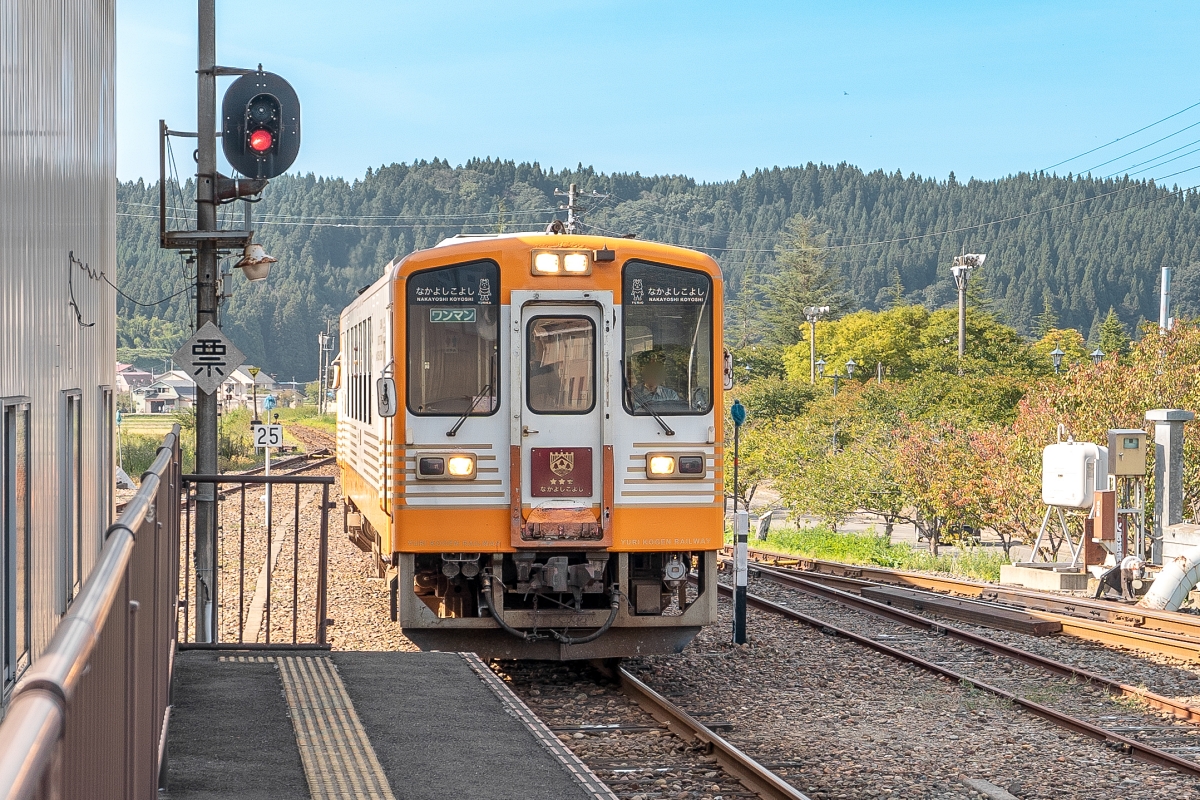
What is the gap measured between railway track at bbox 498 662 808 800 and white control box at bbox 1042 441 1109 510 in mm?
8356

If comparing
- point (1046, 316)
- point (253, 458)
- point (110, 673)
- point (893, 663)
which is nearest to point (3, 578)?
point (110, 673)

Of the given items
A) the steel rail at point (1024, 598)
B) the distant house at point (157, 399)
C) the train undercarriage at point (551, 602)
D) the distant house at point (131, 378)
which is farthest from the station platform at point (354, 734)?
the distant house at point (131, 378)

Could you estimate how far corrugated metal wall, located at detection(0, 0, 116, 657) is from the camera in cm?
598

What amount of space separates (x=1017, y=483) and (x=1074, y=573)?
5504mm

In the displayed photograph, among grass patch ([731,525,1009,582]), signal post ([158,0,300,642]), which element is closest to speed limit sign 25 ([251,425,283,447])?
signal post ([158,0,300,642])

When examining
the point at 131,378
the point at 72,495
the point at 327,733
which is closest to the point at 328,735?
the point at 327,733

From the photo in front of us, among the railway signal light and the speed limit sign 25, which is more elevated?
the railway signal light

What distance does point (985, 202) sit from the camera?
197m

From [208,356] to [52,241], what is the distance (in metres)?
3.61

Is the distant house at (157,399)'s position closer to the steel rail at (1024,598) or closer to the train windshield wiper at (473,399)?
the steel rail at (1024,598)

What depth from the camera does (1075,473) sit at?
16.7 meters

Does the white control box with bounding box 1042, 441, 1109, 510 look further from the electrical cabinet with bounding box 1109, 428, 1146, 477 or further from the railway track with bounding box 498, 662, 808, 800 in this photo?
the railway track with bounding box 498, 662, 808, 800

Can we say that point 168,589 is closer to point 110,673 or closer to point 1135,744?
point 110,673

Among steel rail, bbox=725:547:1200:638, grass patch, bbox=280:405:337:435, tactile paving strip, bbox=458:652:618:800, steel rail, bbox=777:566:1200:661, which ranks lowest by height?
grass patch, bbox=280:405:337:435
